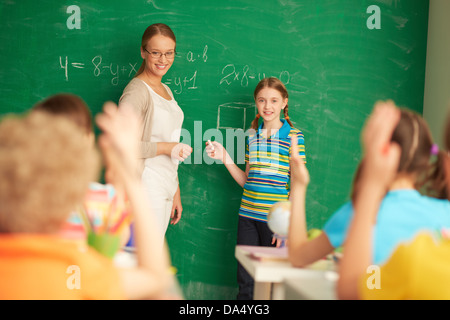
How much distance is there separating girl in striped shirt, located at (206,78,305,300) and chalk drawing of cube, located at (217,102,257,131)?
0.70 ft

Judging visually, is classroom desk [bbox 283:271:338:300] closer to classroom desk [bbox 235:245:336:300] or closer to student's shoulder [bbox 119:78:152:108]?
classroom desk [bbox 235:245:336:300]

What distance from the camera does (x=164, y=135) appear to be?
2645mm

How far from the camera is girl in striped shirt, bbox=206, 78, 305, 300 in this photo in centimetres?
267

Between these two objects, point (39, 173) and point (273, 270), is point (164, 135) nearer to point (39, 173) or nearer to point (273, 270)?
point (273, 270)

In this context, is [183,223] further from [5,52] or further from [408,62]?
[408,62]

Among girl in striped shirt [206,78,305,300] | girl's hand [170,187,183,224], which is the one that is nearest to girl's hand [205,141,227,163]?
girl in striped shirt [206,78,305,300]

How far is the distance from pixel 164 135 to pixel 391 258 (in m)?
1.91

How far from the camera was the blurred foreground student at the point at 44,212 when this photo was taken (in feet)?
2.43

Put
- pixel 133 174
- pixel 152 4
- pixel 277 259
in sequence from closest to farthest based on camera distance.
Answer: pixel 133 174, pixel 277 259, pixel 152 4

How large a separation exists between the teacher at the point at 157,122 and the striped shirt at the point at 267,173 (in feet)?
1.44

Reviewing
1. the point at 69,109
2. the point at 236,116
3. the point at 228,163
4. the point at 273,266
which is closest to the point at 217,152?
the point at 228,163

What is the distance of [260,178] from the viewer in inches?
107

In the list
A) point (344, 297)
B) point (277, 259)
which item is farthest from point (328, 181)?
point (344, 297)

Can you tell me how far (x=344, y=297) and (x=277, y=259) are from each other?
576mm
